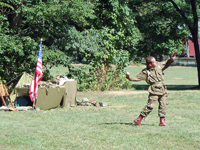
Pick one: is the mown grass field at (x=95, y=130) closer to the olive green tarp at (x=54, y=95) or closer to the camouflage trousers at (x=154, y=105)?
the camouflage trousers at (x=154, y=105)

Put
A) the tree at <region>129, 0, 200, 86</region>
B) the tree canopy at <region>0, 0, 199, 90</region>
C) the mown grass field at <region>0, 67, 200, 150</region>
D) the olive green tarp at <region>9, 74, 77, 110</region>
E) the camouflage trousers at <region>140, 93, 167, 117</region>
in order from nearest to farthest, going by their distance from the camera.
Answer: the mown grass field at <region>0, 67, 200, 150</region>
the camouflage trousers at <region>140, 93, 167, 117</region>
the olive green tarp at <region>9, 74, 77, 110</region>
the tree canopy at <region>0, 0, 199, 90</region>
the tree at <region>129, 0, 200, 86</region>

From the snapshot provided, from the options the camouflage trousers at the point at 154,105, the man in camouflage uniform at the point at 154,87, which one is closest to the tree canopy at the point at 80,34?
the man in camouflage uniform at the point at 154,87

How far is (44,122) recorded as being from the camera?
1034 cm

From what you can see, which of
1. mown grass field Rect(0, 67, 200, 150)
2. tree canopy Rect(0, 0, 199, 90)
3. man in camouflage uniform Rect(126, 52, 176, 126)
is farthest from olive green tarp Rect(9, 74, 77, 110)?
man in camouflage uniform Rect(126, 52, 176, 126)

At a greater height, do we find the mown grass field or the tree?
the tree

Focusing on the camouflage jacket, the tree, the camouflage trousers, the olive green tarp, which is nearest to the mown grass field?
the camouflage trousers

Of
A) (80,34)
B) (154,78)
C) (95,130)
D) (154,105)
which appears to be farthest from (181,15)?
(95,130)

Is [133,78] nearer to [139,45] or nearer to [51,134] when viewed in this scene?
[51,134]

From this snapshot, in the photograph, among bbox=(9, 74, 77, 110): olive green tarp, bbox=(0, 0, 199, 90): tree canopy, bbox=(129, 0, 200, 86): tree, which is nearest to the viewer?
bbox=(9, 74, 77, 110): olive green tarp

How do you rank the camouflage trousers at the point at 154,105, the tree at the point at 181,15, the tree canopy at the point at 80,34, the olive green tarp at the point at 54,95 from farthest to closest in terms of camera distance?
the tree at the point at 181,15 → the tree canopy at the point at 80,34 → the olive green tarp at the point at 54,95 → the camouflage trousers at the point at 154,105

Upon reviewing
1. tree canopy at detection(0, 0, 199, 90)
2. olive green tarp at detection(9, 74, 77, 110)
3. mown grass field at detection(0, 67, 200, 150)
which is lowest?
mown grass field at detection(0, 67, 200, 150)

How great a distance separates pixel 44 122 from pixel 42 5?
6.90 meters

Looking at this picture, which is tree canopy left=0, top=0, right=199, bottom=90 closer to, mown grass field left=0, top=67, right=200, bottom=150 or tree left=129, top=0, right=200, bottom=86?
tree left=129, top=0, right=200, bottom=86

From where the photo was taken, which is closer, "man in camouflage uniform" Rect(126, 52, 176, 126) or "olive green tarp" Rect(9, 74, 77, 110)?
"man in camouflage uniform" Rect(126, 52, 176, 126)
